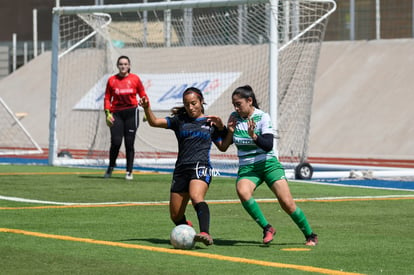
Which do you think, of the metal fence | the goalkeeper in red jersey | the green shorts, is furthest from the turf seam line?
the metal fence

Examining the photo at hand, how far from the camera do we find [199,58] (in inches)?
1073

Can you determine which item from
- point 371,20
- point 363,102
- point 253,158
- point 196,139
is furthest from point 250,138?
point 371,20

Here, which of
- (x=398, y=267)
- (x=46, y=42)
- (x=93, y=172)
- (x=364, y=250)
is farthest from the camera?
(x=46, y=42)

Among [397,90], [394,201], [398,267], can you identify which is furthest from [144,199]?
[397,90]

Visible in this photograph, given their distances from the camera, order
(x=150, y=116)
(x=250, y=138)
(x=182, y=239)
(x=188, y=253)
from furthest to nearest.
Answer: (x=150, y=116), (x=250, y=138), (x=182, y=239), (x=188, y=253)

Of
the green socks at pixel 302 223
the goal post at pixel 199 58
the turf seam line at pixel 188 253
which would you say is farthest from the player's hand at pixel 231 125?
the goal post at pixel 199 58

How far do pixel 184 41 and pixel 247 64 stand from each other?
1.73 metres

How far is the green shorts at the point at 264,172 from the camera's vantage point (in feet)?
32.6

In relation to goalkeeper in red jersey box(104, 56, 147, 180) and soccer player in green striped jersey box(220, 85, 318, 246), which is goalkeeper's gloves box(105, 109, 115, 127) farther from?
soccer player in green striped jersey box(220, 85, 318, 246)

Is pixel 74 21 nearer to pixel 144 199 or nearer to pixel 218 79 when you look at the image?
pixel 218 79

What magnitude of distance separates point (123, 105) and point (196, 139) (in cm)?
818

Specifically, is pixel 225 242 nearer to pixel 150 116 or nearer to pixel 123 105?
pixel 150 116

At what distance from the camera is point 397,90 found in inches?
1139

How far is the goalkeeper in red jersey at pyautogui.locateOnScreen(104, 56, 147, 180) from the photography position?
17.9m
